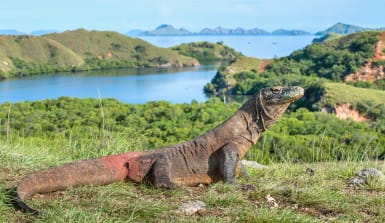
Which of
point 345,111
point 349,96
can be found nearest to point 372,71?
point 349,96

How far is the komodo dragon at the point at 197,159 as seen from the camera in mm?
5469

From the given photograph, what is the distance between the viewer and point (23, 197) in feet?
15.5

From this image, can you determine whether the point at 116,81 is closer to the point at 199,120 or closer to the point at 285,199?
the point at 199,120

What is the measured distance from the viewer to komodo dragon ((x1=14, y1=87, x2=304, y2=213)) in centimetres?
547

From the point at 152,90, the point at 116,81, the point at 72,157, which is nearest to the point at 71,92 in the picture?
the point at 152,90

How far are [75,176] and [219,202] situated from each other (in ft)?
5.00

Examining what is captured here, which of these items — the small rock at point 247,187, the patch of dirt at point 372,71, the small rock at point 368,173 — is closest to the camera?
the small rock at point 247,187

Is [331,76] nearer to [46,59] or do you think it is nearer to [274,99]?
[46,59]

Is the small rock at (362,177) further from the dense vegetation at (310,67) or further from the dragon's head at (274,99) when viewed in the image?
the dense vegetation at (310,67)

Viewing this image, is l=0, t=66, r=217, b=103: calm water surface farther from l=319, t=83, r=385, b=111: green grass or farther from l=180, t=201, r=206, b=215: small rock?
l=180, t=201, r=206, b=215: small rock

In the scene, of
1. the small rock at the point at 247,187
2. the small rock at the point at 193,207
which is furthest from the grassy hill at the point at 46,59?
the small rock at the point at 193,207

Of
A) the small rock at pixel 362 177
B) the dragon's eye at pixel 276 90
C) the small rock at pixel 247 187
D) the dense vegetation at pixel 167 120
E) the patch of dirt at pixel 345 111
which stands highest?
the dragon's eye at pixel 276 90

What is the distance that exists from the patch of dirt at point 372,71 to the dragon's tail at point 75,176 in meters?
125

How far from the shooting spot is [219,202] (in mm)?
4777
